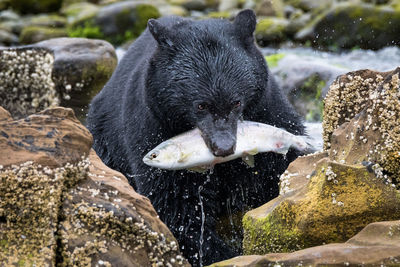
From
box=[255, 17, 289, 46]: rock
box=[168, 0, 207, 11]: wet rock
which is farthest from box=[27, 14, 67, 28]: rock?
box=[255, 17, 289, 46]: rock

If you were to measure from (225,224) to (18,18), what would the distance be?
799 inches

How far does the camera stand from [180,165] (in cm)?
494

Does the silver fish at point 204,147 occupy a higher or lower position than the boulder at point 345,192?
lower

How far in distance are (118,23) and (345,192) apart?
16078 mm

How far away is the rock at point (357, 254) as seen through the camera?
3.24m

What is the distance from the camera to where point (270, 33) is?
18.0 m

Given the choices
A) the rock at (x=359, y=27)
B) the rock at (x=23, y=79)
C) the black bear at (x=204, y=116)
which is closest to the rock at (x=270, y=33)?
the rock at (x=359, y=27)

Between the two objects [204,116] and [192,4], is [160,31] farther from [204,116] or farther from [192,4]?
[192,4]

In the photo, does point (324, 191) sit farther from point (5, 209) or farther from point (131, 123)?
point (131, 123)

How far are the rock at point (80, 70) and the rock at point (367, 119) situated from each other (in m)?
5.35

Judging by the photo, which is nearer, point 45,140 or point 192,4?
point 45,140

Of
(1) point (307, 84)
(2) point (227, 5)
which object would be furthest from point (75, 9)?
(1) point (307, 84)

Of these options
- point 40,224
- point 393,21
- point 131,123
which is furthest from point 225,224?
point 393,21

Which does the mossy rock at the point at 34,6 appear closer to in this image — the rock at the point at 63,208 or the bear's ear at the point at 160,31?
the bear's ear at the point at 160,31
